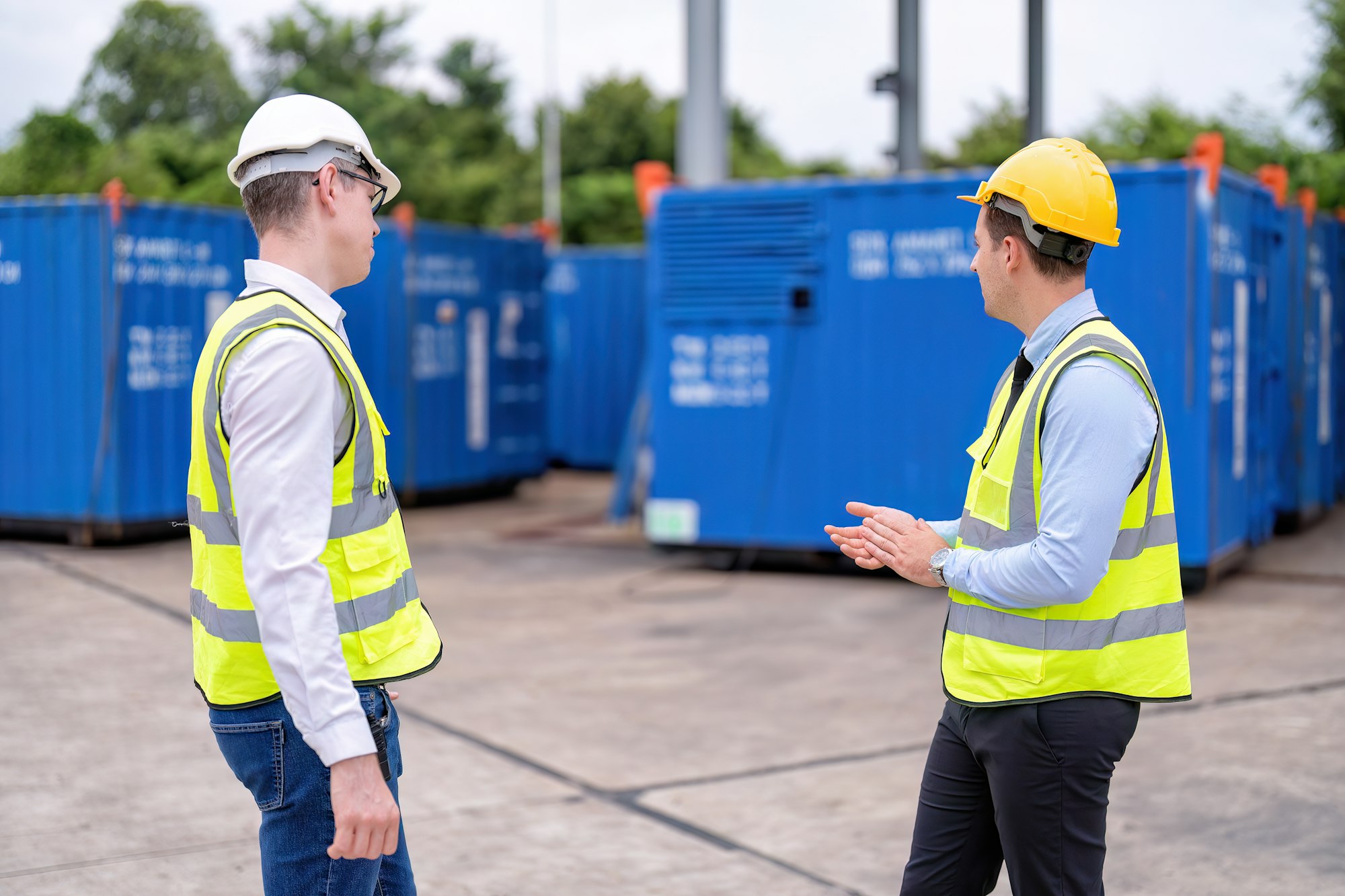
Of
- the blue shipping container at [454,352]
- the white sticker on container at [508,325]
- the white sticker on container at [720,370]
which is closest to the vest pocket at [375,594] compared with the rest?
the white sticker on container at [720,370]

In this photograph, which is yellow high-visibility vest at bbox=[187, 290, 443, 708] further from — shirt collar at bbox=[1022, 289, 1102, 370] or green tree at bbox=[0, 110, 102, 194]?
green tree at bbox=[0, 110, 102, 194]

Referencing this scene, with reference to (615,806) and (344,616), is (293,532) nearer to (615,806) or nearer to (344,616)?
(344,616)

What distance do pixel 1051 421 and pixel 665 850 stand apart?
2707 millimetres

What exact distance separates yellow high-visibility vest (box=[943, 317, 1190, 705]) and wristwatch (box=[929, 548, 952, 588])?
6 cm

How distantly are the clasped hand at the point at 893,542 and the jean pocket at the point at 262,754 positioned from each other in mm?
1029

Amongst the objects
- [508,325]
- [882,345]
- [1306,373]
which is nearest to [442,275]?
[508,325]

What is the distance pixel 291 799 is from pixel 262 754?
86 millimetres

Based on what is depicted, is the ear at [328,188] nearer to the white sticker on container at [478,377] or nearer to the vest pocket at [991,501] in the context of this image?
the vest pocket at [991,501]

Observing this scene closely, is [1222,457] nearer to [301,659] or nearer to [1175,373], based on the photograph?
[1175,373]

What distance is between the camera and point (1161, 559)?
2562 mm

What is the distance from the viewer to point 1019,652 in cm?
252

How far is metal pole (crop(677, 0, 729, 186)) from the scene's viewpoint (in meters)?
11.3

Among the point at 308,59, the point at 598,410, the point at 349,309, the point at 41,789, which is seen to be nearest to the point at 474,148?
the point at 308,59

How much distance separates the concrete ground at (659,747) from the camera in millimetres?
4547
